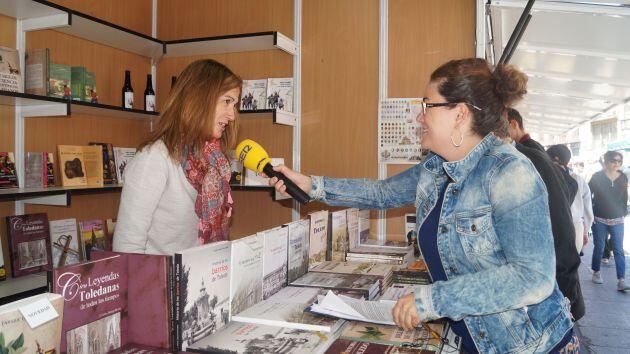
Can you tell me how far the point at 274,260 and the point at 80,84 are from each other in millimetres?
2067

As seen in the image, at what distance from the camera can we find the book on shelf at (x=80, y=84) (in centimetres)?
308

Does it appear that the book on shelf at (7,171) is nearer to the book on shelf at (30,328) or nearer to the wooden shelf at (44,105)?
the wooden shelf at (44,105)

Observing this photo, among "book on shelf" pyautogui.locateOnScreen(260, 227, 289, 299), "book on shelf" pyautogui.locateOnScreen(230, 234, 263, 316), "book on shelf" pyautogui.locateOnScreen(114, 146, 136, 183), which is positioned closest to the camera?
"book on shelf" pyautogui.locateOnScreen(230, 234, 263, 316)

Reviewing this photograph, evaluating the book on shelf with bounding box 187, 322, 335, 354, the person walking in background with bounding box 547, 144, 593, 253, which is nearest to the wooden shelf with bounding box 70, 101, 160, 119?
the book on shelf with bounding box 187, 322, 335, 354

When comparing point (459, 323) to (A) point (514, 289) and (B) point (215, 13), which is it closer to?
(A) point (514, 289)

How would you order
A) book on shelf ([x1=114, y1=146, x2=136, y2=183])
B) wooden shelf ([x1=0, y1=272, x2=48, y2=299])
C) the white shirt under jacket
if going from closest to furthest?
the white shirt under jacket, wooden shelf ([x1=0, y1=272, x2=48, y2=299]), book on shelf ([x1=114, y1=146, x2=136, y2=183])

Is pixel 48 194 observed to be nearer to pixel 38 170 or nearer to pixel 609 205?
pixel 38 170

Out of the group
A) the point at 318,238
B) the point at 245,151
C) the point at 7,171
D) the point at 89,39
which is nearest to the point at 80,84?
the point at 89,39

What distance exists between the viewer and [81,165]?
122 inches

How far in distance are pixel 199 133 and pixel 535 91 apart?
10459 millimetres

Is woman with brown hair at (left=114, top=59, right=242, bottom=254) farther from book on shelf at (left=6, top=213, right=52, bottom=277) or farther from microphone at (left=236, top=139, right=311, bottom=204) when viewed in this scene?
book on shelf at (left=6, top=213, right=52, bottom=277)

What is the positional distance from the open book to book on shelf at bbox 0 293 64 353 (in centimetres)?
78

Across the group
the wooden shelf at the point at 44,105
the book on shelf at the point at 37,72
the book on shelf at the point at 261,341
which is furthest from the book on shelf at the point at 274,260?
the book on shelf at the point at 37,72

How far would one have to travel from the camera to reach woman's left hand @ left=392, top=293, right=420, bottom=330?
1231 millimetres
